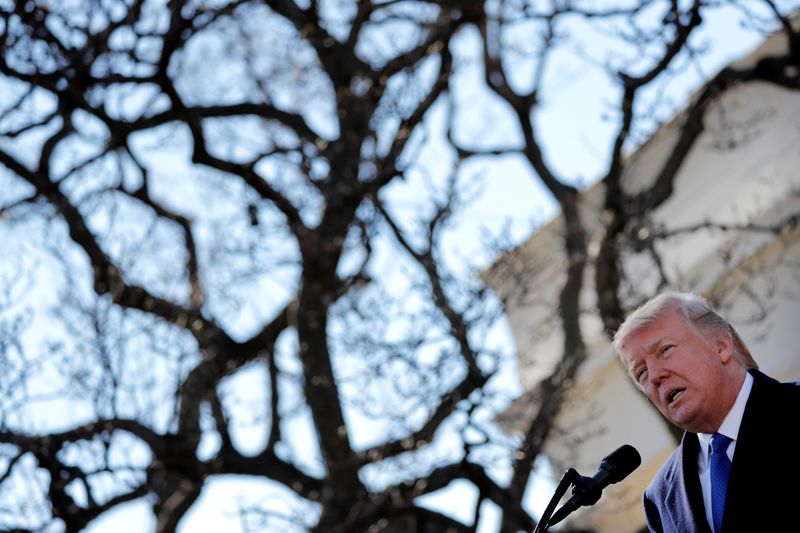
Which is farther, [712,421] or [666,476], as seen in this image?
[666,476]

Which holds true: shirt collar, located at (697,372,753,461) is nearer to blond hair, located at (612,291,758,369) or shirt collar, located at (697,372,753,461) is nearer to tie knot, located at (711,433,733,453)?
tie knot, located at (711,433,733,453)

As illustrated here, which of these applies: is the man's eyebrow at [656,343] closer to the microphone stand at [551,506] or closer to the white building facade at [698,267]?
the microphone stand at [551,506]

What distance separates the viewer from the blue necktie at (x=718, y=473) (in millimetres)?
3951

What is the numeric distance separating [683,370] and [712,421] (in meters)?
0.16

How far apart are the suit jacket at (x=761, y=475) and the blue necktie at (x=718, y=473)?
0.17 ft

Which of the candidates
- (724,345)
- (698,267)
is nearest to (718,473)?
(724,345)

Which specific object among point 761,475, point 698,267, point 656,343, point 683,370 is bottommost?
point 761,475

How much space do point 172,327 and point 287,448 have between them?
1.47m

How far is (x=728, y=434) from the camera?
4.00 metres

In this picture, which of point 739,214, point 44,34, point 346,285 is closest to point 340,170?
point 346,285

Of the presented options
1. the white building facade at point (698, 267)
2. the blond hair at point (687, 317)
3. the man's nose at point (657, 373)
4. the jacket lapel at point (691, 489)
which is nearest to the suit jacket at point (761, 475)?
the jacket lapel at point (691, 489)

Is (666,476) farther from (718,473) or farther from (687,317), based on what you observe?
(687,317)

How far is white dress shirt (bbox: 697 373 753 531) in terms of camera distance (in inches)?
157

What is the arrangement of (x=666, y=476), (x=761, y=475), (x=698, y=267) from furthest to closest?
(x=698, y=267) < (x=666, y=476) < (x=761, y=475)
